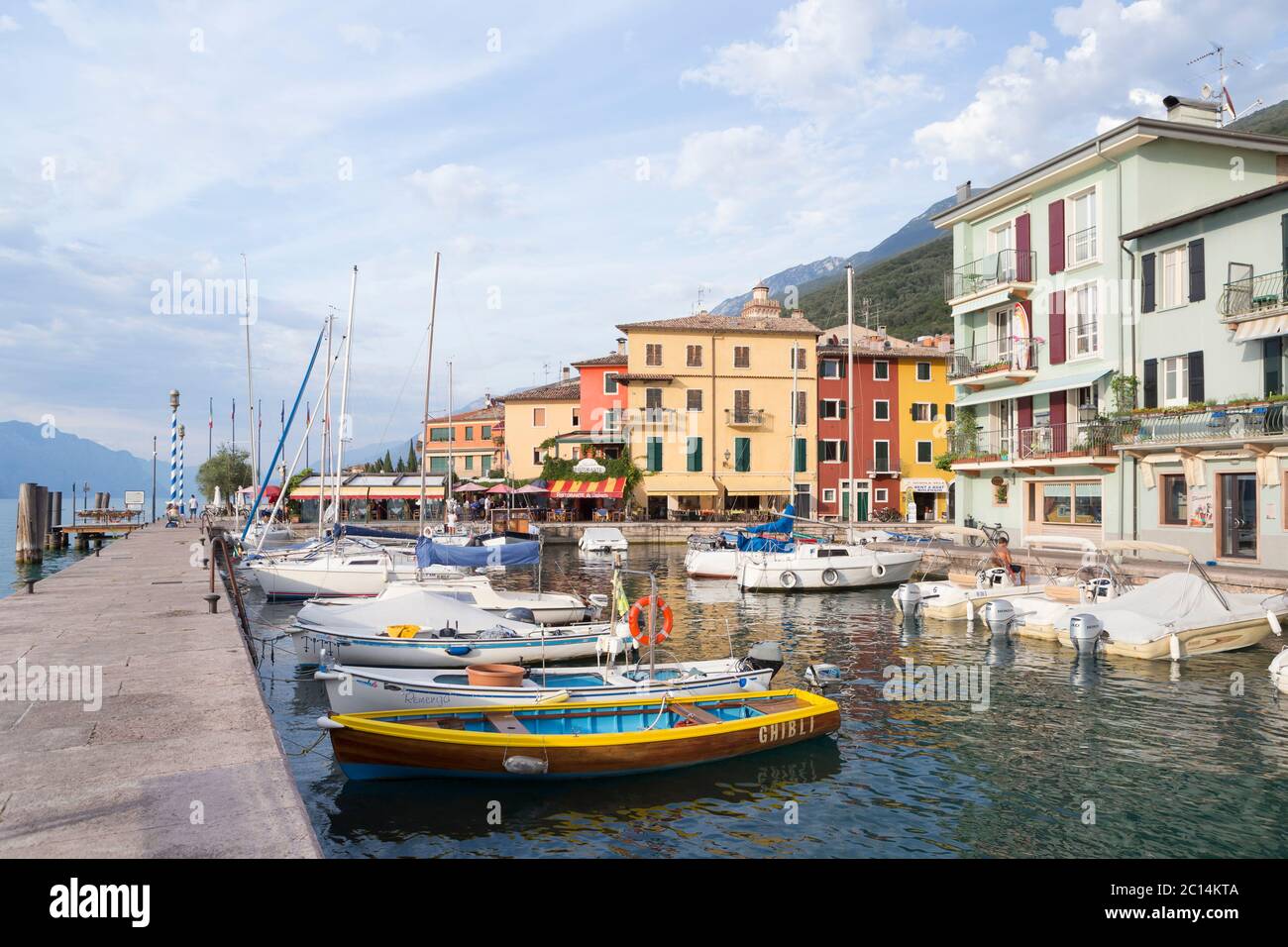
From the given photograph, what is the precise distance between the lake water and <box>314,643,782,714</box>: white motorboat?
1115 mm

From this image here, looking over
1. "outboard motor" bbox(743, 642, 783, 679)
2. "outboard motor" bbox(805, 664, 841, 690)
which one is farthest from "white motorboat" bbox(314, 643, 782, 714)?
"outboard motor" bbox(805, 664, 841, 690)

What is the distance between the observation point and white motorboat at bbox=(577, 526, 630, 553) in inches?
1977

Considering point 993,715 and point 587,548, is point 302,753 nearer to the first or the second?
point 993,715

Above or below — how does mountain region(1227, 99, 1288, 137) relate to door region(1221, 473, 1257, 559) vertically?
above

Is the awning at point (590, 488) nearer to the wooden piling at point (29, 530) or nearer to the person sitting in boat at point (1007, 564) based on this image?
the wooden piling at point (29, 530)

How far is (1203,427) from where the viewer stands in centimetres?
2952

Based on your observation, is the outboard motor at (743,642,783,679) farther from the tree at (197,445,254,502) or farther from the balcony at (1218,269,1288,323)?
the tree at (197,445,254,502)

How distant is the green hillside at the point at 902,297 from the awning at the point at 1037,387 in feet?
188

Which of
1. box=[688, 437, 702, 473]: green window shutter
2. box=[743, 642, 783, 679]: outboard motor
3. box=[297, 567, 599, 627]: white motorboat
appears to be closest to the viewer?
box=[743, 642, 783, 679]: outboard motor

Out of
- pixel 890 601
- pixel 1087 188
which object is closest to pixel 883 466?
pixel 1087 188

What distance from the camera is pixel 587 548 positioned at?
5044cm

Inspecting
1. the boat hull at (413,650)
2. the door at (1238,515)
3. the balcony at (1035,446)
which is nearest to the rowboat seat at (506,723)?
the boat hull at (413,650)

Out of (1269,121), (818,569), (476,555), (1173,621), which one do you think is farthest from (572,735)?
(1269,121)
